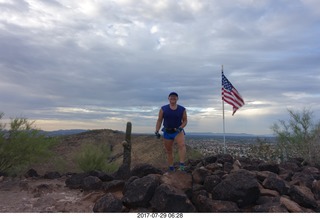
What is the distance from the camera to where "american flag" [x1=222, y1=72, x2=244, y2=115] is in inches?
654

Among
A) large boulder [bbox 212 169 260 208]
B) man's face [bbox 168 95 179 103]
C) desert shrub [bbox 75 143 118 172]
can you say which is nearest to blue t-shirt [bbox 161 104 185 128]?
man's face [bbox 168 95 179 103]

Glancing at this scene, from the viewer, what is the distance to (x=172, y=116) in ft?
30.9

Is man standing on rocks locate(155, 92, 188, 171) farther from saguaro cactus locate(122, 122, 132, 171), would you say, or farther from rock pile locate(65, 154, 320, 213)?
saguaro cactus locate(122, 122, 132, 171)

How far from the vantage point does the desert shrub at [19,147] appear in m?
14.4

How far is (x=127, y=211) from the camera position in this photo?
7.97 meters

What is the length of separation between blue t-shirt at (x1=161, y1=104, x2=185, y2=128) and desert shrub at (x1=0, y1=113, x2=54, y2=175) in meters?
8.05

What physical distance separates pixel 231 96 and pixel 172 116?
789 cm

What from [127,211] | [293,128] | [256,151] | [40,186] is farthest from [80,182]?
[256,151]

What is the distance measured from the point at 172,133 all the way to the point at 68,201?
3.27m

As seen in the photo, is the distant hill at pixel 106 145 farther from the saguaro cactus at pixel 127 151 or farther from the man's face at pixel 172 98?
the man's face at pixel 172 98

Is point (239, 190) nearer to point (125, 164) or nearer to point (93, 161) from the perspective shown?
point (125, 164)

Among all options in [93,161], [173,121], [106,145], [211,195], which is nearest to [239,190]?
[211,195]

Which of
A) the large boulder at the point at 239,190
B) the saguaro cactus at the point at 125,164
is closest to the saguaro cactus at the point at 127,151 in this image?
the saguaro cactus at the point at 125,164

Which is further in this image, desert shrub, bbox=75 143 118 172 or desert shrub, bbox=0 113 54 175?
desert shrub, bbox=75 143 118 172
